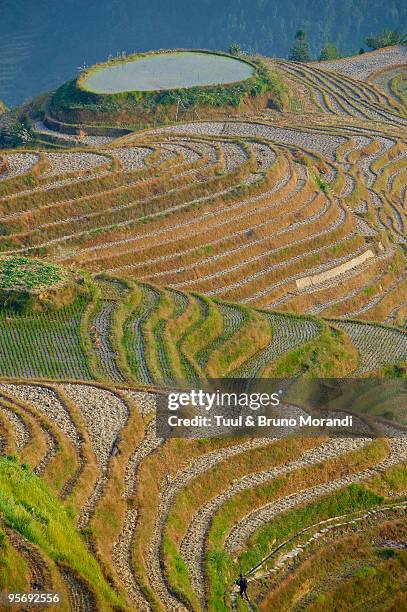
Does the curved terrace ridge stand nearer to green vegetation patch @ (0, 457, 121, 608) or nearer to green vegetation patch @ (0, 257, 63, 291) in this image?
green vegetation patch @ (0, 257, 63, 291)

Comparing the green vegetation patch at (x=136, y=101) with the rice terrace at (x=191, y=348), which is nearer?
the rice terrace at (x=191, y=348)

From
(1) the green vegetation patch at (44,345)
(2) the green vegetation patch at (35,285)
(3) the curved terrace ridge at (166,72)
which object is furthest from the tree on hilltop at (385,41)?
(1) the green vegetation patch at (44,345)

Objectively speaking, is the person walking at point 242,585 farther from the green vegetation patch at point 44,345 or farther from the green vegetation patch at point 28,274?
the green vegetation patch at point 28,274

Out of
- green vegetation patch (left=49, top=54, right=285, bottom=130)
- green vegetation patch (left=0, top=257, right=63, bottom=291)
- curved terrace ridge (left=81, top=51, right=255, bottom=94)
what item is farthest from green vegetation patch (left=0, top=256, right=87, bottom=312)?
curved terrace ridge (left=81, top=51, right=255, bottom=94)

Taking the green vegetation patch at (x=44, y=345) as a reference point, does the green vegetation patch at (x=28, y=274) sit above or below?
above

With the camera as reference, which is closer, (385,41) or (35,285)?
(35,285)

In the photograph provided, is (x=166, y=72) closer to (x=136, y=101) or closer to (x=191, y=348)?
(x=136, y=101)

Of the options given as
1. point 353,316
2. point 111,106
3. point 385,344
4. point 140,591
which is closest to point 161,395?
point 140,591

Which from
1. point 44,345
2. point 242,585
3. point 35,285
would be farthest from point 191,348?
point 242,585
